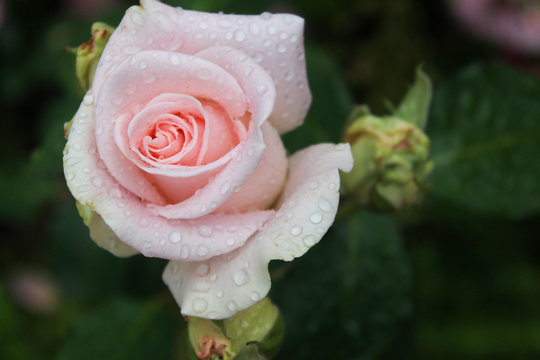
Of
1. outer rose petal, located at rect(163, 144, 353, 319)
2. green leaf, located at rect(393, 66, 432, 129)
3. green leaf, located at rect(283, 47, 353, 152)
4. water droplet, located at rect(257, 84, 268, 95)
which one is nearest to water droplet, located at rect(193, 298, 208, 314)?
outer rose petal, located at rect(163, 144, 353, 319)

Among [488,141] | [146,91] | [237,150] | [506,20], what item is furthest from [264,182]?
[506,20]

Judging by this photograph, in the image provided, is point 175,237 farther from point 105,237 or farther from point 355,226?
point 355,226

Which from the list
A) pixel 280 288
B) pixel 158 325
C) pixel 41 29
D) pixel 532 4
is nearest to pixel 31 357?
pixel 158 325

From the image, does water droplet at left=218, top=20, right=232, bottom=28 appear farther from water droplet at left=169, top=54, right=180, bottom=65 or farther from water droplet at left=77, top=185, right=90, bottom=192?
water droplet at left=77, top=185, right=90, bottom=192

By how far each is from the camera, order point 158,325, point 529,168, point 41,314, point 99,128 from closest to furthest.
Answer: point 99,128, point 529,168, point 158,325, point 41,314

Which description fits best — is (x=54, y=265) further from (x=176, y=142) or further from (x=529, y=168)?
(x=529, y=168)

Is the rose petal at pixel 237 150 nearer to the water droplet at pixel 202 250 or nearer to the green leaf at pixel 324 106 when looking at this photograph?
the water droplet at pixel 202 250

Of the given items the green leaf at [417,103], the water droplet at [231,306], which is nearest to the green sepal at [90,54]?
the water droplet at [231,306]
